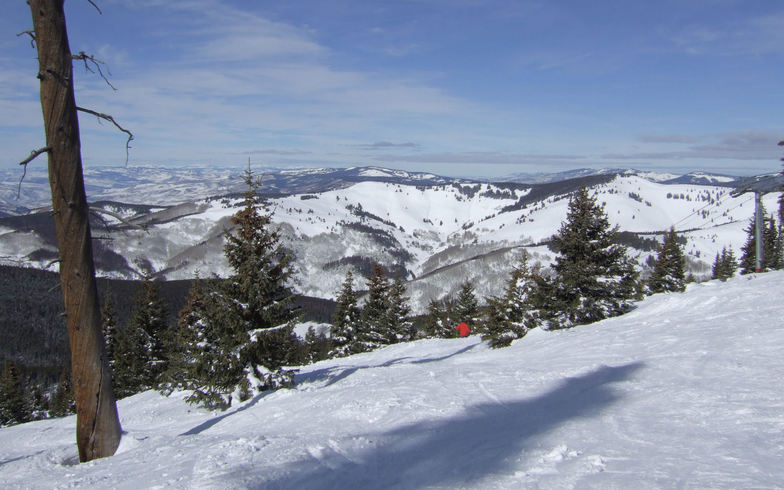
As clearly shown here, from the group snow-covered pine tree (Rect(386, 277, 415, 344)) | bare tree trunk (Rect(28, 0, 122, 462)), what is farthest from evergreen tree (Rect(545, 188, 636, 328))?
bare tree trunk (Rect(28, 0, 122, 462))

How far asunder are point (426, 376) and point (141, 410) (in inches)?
499

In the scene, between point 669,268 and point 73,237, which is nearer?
point 73,237

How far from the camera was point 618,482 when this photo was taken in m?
4.52

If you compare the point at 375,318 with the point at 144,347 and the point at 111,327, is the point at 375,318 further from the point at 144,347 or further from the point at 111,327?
the point at 111,327

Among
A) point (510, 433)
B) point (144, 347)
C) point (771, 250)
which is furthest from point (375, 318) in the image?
point (771, 250)

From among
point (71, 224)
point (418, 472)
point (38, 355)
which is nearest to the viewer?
point (418, 472)

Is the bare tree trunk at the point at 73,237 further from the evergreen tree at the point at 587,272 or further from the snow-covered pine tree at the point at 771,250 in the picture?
the snow-covered pine tree at the point at 771,250

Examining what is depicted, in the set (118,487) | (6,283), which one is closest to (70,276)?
(118,487)

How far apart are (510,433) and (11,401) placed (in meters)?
52.1

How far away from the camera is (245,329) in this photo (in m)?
14.5

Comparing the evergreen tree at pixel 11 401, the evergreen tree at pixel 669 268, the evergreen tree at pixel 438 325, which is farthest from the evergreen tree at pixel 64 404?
the evergreen tree at pixel 669 268

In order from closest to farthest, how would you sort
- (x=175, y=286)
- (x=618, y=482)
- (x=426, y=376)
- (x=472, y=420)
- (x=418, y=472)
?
(x=618, y=482), (x=418, y=472), (x=472, y=420), (x=426, y=376), (x=175, y=286)

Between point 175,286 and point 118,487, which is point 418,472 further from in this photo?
point 175,286

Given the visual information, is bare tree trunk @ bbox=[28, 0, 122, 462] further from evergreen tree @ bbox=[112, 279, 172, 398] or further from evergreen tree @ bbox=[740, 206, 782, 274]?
evergreen tree @ bbox=[740, 206, 782, 274]
